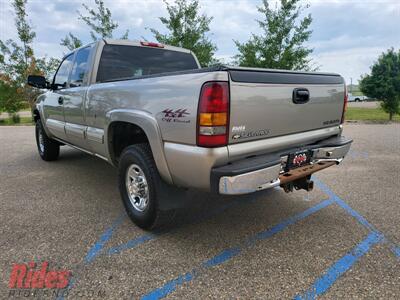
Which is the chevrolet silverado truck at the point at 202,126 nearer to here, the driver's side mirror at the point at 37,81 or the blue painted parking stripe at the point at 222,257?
the blue painted parking stripe at the point at 222,257

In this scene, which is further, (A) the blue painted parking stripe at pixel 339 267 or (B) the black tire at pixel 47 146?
(B) the black tire at pixel 47 146

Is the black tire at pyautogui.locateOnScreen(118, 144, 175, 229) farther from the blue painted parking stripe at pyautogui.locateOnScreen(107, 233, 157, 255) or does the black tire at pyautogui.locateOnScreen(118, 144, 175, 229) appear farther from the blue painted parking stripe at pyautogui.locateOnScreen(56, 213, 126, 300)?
the blue painted parking stripe at pyautogui.locateOnScreen(56, 213, 126, 300)

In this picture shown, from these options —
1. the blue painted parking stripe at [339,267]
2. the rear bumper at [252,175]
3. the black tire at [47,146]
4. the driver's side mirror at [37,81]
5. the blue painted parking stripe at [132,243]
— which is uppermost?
the driver's side mirror at [37,81]

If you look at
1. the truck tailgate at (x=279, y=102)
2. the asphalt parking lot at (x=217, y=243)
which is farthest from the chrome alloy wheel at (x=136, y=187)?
the truck tailgate at (x=279, y=102)

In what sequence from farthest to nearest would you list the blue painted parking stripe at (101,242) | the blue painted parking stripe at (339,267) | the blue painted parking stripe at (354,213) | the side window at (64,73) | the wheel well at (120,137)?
the side window at (64,73)
the wheel well at (120,137)
the blue painted parking stripe at (354,213)
the blue painted parking stripe at (101,242)
the blue painted parking stripe at (339,267)

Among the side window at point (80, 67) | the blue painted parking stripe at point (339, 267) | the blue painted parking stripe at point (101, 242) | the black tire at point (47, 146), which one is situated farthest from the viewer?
the black tire at point (47, 146)

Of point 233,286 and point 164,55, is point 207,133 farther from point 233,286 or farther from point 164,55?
point 164,55

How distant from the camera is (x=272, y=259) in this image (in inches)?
94.3

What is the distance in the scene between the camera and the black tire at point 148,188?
256cm

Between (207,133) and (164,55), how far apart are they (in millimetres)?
2456

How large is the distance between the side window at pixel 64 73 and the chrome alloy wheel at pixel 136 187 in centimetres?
222

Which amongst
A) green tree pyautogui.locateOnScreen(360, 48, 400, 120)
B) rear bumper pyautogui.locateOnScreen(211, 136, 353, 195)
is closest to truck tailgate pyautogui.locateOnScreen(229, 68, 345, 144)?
rear bumper pyautogui.locateOnScreen(211, 136, 353, 195)

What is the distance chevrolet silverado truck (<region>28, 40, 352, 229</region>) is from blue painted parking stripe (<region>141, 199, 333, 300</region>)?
420mm
